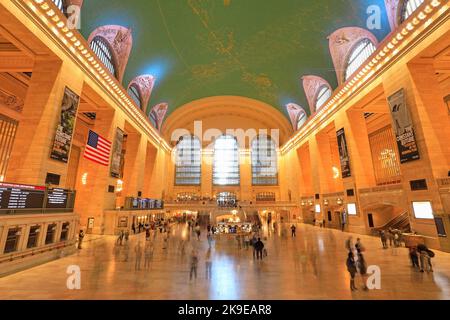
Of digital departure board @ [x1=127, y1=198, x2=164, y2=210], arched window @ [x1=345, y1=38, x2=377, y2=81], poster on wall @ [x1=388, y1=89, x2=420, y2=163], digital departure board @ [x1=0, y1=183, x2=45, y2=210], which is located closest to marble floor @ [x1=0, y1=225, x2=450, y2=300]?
digital departure board @ [x1=0, y1=183, x2=45, y2=210]

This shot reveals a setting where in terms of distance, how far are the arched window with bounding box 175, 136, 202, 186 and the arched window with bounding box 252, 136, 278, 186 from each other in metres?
10.4

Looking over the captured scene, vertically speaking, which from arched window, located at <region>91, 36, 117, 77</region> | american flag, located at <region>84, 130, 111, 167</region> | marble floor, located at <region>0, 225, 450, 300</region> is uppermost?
arched window, located at <region>91, 36, 117, 77</region>

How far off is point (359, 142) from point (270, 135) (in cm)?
2200

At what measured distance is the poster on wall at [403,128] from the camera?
11895 millimetres

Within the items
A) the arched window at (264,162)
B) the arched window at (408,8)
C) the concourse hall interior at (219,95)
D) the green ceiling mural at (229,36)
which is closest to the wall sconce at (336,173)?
the concourse hall interior at (219,95)

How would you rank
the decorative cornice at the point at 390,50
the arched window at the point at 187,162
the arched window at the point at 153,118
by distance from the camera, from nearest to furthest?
1. the decorative cornice at the point at 390,50
2. the arched window at the point at 153,118
3. the arched window at the point at 187,162

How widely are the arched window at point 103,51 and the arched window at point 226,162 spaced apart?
24.4 metres

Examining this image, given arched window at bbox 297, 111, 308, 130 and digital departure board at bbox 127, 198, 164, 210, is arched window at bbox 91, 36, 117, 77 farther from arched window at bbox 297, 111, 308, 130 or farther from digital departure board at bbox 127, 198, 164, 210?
arched window at bbox 297, 111, 308, 130

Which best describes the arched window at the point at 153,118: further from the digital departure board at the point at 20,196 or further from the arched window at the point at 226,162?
the digital departure board at the point at 20,196

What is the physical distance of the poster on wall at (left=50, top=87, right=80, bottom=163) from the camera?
11685 millimetres

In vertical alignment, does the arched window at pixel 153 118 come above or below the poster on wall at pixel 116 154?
above
